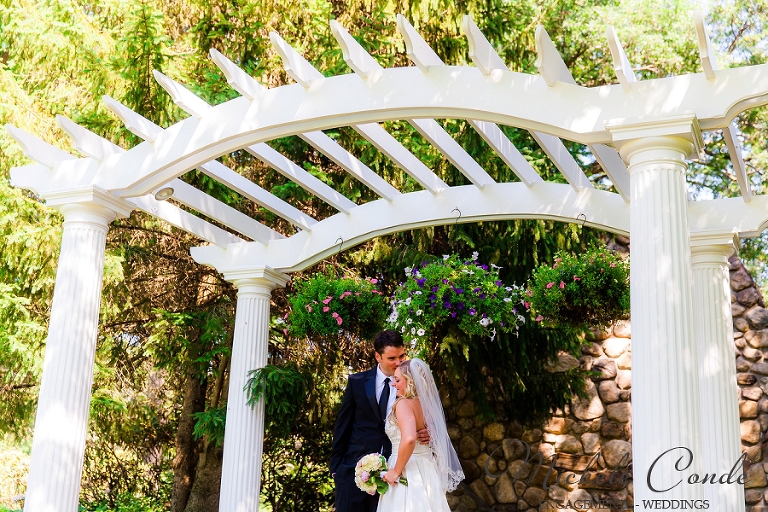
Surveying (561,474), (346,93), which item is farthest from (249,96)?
(561,474)

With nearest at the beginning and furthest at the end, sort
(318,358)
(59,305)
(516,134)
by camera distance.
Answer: (59,305) → (516,134) → (318,358)

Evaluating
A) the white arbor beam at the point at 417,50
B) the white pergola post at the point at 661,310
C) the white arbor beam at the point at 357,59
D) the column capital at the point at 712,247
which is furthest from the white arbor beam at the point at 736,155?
the white arbor beam at the point at 357,59

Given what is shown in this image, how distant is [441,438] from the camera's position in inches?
184

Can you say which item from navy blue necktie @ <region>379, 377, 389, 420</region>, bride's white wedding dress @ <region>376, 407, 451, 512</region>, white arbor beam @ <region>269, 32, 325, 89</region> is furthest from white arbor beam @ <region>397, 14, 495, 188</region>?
bride's white wedding dress @ <region>376, 407, 451, 512</region>

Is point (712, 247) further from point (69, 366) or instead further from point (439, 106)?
point (69, 366)

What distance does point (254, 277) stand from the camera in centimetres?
664

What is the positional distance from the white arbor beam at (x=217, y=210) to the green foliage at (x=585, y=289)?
2.41 meters

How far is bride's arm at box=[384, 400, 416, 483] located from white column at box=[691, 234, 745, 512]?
2026 millimetres

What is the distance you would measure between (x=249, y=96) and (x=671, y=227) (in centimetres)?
243

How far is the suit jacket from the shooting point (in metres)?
4.83

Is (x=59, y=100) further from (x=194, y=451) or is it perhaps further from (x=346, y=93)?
(x=346, y=93)

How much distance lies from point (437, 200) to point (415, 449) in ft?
6.94

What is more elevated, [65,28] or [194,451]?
[65,28]

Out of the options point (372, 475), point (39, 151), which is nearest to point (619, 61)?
point (372, 475)
